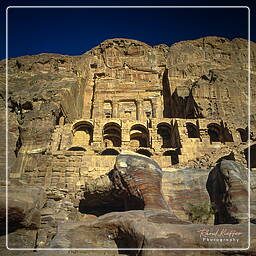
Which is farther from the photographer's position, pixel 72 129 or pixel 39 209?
pixel 72 129

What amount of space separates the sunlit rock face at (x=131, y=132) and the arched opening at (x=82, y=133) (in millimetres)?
163

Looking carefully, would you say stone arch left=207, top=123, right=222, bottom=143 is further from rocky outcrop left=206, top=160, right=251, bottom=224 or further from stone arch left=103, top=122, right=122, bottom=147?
rocky outcrop left=206, top=160, right=251, bottom=224

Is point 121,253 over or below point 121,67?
below

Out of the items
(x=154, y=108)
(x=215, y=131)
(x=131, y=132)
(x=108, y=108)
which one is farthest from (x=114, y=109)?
(x=215, y=131)

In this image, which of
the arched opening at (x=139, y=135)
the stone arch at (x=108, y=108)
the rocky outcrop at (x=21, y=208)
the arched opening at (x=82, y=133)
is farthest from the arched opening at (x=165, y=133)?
the rocky outcrop at (x=21, y=208)

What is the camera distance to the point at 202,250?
6902mm

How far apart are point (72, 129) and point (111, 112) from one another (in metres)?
12.1

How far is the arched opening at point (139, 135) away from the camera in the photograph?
1293 inches

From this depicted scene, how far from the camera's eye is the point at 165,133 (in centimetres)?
3397

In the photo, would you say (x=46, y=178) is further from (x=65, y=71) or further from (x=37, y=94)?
(x=65, y=71)

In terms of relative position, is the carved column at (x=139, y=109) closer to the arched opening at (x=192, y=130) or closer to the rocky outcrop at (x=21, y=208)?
the arched opening at (x=192, y=130)

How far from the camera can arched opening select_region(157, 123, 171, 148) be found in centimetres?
3277

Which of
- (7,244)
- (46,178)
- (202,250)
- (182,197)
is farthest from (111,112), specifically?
(202,250)

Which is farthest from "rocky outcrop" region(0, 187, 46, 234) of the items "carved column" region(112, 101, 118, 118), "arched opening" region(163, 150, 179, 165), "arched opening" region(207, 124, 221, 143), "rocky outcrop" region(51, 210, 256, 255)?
"carved column" region(112, 101, 118, 118)
